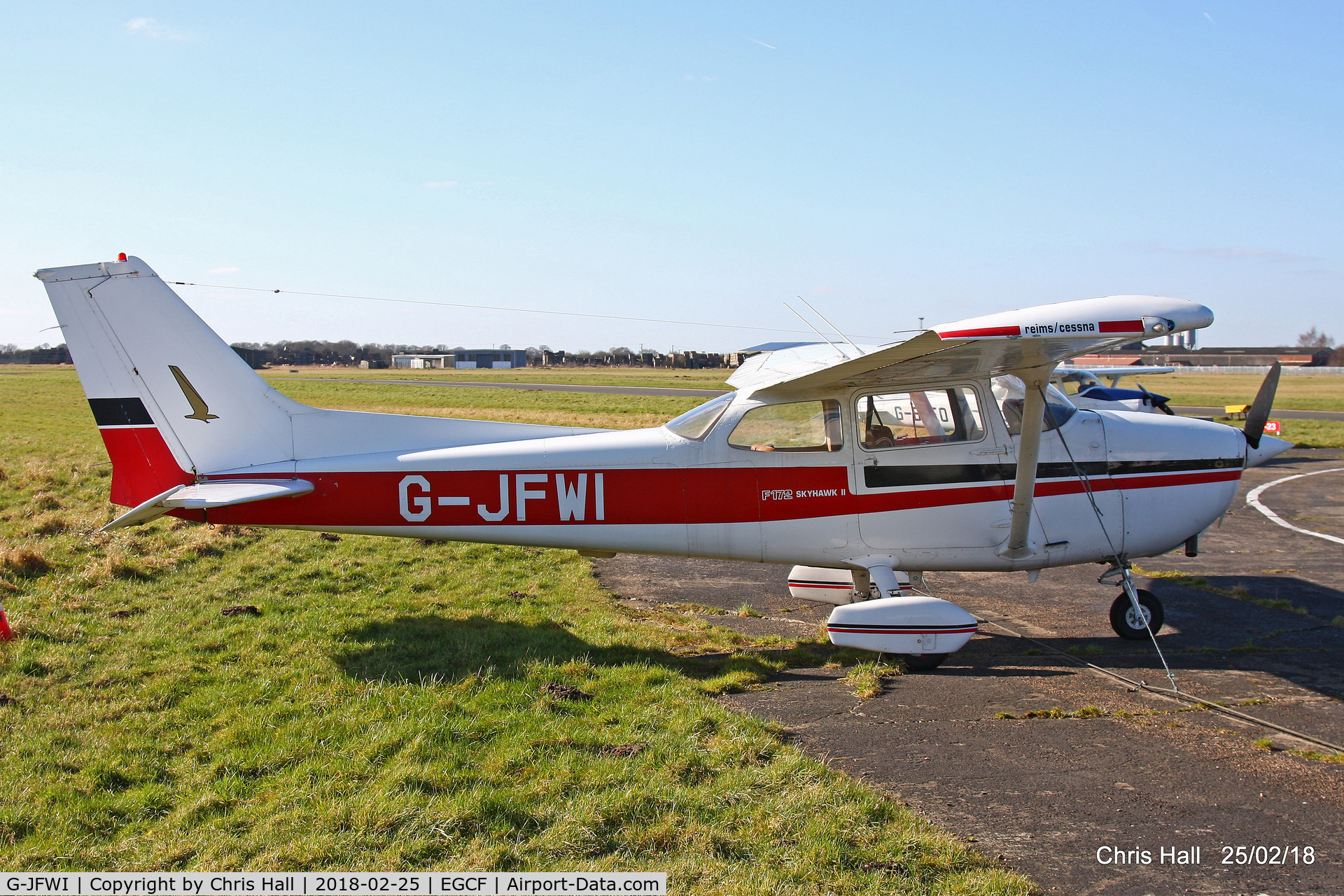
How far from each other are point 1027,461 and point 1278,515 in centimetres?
932

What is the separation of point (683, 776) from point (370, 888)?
169 centimetres

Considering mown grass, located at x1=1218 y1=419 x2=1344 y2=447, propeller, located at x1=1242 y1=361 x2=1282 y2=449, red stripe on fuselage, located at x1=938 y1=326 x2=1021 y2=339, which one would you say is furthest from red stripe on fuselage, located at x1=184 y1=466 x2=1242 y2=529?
mown grass, located at x1=1218 y1=419 x2=1344 y2=447

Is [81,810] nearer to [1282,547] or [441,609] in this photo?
[441,609]

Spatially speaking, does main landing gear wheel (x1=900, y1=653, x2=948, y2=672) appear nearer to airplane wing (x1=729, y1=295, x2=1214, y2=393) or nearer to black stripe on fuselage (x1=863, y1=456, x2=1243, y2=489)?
black stripe on fuselage (x1=863, y1=456, x2=1243, y2=489)

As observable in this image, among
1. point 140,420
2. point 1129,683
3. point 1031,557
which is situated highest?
point 140,420

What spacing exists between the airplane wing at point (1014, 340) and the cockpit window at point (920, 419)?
0.21 meters

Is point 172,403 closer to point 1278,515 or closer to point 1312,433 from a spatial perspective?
point 1278,515

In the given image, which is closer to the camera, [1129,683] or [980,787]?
[980,787]

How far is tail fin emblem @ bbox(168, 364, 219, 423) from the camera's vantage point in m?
7.25

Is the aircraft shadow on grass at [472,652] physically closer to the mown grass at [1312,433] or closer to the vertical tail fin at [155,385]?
the vertical tail fin at [155,385]

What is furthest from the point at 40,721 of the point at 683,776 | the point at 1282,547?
the point at 1282,547

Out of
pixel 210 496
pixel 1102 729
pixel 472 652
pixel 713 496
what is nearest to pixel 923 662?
pixel 1102 729

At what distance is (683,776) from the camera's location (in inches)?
182

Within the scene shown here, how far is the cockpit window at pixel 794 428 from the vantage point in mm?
7312
